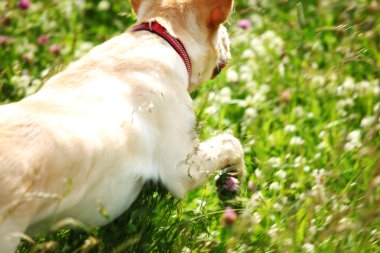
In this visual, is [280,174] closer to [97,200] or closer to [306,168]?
[306,168]

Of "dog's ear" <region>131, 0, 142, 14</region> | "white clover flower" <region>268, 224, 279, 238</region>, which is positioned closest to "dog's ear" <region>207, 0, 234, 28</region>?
"dog's ear" <region>131, 0, 142, 14</region>

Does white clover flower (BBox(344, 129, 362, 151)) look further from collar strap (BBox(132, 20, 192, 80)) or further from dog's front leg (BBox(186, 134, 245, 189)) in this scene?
collar strap (BBox(132, 20, 192, 80))

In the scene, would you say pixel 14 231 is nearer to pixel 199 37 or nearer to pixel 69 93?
pixel 69 93

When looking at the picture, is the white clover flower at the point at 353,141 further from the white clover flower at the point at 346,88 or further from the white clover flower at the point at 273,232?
the white clover flower at the point at 273,232

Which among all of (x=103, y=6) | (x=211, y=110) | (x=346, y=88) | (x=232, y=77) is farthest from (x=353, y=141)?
(x=103, y=6)

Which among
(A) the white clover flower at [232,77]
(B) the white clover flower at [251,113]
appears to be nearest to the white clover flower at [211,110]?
(B) the white clover flower at [251,113]

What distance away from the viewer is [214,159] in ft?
12.7

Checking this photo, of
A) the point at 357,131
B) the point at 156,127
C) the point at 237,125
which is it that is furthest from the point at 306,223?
the point at 237,125

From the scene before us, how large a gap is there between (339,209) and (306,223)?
179mm

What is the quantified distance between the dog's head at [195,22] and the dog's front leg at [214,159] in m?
0.37

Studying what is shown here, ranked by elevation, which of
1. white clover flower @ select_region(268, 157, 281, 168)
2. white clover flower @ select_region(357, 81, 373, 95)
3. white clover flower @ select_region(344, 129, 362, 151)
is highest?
white clover flower @ select_region(344, 129, 362, 151)

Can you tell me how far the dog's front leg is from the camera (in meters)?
3.72

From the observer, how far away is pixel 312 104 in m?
5.04

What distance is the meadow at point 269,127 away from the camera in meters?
3.38
